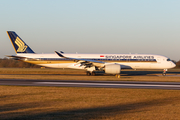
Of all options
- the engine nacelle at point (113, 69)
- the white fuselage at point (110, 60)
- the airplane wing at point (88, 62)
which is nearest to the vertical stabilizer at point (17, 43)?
the white fuselage at point (110, 60)

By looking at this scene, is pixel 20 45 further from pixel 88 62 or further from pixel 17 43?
pixel 88 62

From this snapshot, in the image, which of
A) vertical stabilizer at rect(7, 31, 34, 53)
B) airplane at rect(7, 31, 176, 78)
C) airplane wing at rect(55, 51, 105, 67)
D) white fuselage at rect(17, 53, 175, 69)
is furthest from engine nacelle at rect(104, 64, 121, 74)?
vertical stabilizer at rect(7, 31, 34, 53)

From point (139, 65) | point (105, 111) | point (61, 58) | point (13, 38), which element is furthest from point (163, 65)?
point (105, 111)

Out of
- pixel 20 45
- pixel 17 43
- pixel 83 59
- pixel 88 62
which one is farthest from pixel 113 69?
pixel 17 43

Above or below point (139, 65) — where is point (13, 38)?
above

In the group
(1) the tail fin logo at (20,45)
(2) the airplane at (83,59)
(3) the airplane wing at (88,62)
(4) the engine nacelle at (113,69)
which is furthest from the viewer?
(1) the tail fin logo at (20,45)

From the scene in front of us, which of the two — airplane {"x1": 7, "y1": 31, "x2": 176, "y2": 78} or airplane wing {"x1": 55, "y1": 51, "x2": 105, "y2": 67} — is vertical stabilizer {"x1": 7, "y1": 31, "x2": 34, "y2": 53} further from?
airplane wing {"x1": 55, "y1": 51, "x2": 105, "y2": 67}

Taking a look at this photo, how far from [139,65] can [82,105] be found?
28931 millimetres

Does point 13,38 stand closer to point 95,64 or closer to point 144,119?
point 95,64

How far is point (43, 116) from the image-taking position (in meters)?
8.90

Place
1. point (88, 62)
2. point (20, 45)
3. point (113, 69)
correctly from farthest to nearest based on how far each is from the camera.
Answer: point (20, 45), point (88, 62), point (113, 69)

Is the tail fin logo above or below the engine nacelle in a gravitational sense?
above

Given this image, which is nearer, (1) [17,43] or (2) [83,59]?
(2) [83,59]

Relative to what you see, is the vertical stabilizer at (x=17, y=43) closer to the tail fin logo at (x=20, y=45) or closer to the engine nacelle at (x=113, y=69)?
the tail fin logo at (x=20, y=45)
